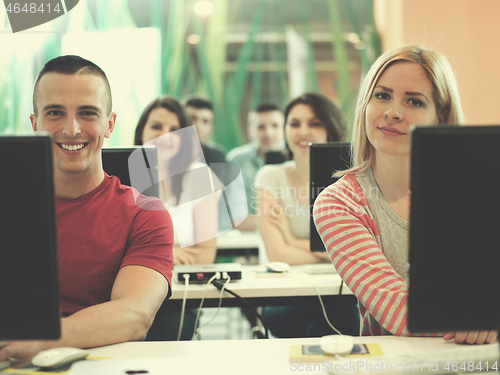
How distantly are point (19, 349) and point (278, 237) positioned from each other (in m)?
1.46

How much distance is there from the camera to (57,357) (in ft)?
3.09

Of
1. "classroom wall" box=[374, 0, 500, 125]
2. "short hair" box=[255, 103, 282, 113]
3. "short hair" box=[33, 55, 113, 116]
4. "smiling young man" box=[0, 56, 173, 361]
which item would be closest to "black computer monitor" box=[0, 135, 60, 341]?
"smiling young man" box=[0, 56, 173, 361]

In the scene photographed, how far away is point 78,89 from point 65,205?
1.14 ft

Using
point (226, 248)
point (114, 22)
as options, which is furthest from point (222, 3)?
point (226, 248)

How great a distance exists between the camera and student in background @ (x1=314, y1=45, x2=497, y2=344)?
121 cm

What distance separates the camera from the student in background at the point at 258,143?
4398 mm

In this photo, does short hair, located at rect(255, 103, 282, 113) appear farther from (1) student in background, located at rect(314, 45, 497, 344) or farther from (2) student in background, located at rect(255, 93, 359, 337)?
(1) student in background, located at rect(314, 45, 497, 344)

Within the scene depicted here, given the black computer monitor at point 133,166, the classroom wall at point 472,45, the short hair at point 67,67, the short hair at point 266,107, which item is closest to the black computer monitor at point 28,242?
the short hair at point 67,67

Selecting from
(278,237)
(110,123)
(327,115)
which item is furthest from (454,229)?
(327,115)

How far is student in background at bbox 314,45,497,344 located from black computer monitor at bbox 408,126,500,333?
355mm

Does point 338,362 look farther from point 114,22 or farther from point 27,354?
point 114,22

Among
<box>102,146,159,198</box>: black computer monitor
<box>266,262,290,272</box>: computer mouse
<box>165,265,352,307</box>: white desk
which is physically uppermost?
<box>102,146,159,198</box>: black computer monitor

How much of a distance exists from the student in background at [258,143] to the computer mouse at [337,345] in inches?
120

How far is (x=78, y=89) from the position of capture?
4.48 ft
